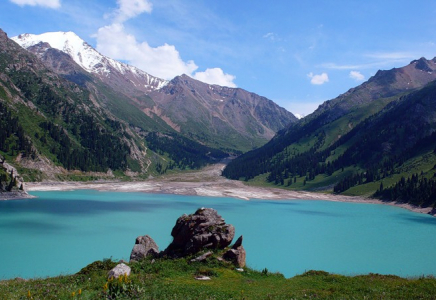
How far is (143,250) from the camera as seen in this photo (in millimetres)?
34250

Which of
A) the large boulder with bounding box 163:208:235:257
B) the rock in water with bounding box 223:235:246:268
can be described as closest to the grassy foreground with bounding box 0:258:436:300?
the rock in water with bounding box 223:235:246:268

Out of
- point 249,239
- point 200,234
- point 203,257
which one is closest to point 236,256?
point 203,257

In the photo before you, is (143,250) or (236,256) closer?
(236,256)

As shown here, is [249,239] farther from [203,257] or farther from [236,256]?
[203,257]

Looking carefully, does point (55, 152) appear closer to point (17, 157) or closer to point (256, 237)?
point (17, 157)

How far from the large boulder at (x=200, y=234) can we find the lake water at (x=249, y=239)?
485 inches

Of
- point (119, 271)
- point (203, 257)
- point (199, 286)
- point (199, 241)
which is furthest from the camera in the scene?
point (199, 241)

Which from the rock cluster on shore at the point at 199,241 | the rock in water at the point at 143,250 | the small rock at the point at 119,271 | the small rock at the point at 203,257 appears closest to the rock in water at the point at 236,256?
the rock cluster on shore at the point at 199,241

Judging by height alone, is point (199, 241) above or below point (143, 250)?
above

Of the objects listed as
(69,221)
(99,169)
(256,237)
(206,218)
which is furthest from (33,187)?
(206,218)

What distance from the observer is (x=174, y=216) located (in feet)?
288

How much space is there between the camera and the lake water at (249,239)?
45.7 m

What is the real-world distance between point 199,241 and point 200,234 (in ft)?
3.20

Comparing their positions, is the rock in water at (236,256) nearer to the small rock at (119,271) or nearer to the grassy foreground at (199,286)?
the grassy foreground at (199,286)
